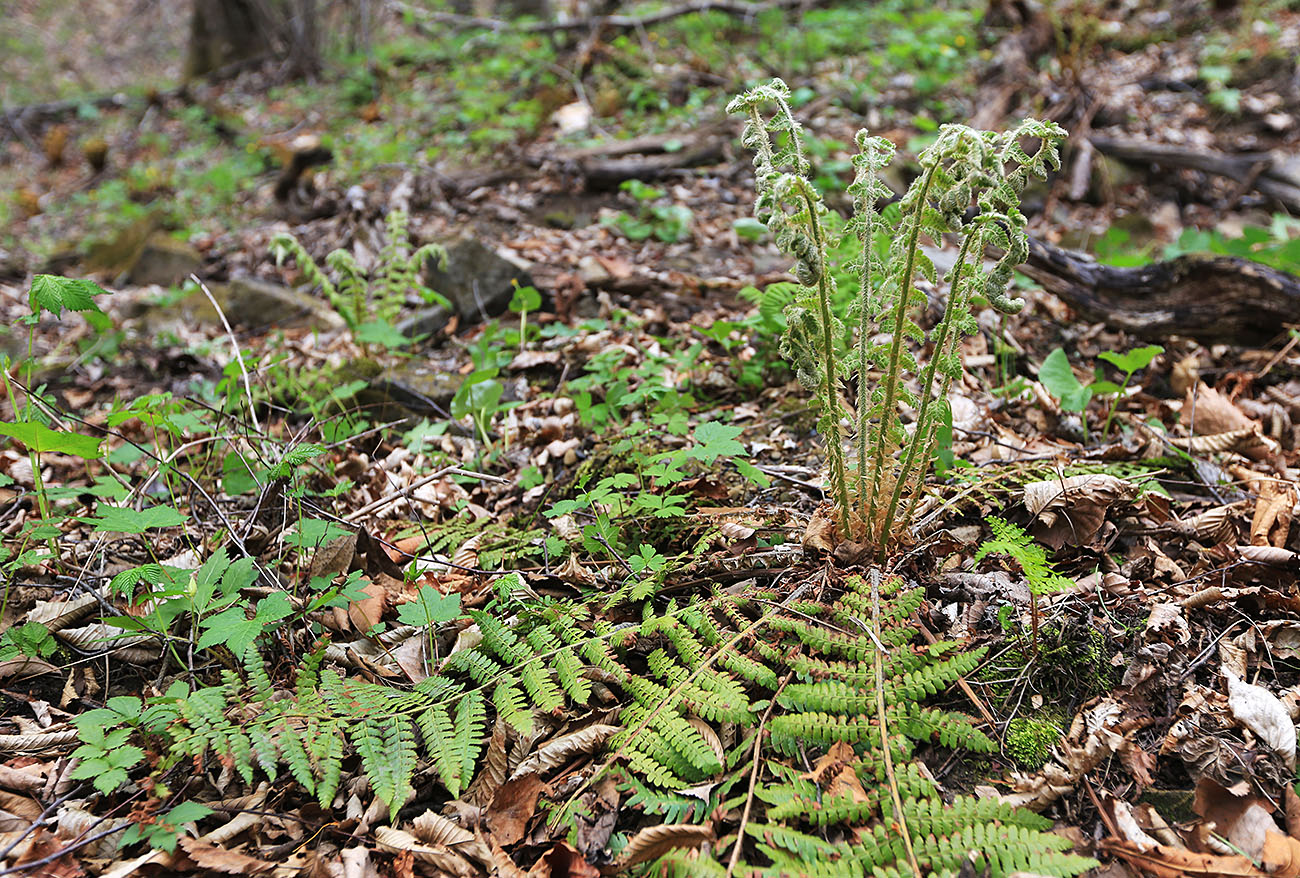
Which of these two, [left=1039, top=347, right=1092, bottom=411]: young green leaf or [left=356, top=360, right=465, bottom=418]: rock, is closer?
[left=1039, top=347, right=1092, bottom=411]: young green leaf

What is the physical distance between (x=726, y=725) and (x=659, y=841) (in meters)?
0.36

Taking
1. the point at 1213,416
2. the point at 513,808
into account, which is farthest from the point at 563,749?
the point at 1213,416

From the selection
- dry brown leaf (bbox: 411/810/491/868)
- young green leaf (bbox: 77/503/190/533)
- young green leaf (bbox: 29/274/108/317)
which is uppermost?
young green leaf (bbox: 29/274/108/317)

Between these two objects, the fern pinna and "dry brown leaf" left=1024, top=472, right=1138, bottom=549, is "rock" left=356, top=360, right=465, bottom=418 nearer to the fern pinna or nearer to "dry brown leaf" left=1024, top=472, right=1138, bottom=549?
the fern pinna

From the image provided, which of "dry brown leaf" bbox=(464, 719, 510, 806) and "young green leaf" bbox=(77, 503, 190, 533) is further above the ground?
"young green leaf" bbox=(77, 503, 190, 533)

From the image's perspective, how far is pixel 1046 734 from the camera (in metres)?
1.63

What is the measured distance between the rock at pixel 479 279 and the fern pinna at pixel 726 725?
9.38 ft

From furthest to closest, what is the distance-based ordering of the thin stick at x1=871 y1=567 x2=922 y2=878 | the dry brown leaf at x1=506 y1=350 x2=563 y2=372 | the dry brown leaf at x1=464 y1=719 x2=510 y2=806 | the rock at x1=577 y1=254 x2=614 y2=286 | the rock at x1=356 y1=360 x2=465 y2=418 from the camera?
the rock at x1=577 y1=254 x2=614 y2=286 < the dry brown leaf at x1=506 y1=350 x2=563 y2=372 < the rock at x1=356 y1=360 x2=465 y2=418 < the dry brown leaf at x1=464 y1=719 x2=510 y2=806 < the thin stick at x1=871 y1=567 x2=922 y2=878

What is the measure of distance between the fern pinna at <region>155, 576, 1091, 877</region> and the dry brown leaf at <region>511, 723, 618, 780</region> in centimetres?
6

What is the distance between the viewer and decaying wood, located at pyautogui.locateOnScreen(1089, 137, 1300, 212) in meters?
5.67

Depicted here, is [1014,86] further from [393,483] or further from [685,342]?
[393,483]

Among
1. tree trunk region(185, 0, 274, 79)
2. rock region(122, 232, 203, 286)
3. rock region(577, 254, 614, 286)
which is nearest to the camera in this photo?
rock region(577, 254, 614, 286)

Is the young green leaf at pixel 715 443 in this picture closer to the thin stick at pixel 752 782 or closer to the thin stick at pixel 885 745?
the thin stick at pixel 885 745

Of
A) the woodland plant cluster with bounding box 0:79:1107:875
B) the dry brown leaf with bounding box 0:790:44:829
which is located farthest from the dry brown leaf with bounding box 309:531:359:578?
the dry brown leaf with bounding box 0:790:44:829
